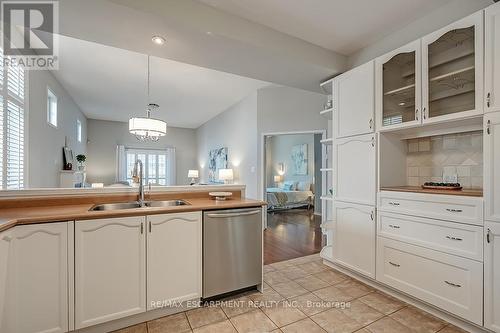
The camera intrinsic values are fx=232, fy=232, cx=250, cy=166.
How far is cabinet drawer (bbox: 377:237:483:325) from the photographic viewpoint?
1632 mm

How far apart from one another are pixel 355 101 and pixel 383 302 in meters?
1.96

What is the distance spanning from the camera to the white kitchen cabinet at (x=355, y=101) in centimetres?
235

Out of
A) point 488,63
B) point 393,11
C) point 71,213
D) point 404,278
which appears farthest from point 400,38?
point 71,213

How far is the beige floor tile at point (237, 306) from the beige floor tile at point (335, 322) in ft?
1.75

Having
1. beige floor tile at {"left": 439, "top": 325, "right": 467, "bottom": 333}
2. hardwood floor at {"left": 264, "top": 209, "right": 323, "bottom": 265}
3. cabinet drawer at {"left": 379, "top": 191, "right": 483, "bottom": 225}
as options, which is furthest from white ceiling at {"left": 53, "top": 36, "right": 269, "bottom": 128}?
beige floor tile at {"left": 439, "top": 325, "right": 467, "bottom": 333}

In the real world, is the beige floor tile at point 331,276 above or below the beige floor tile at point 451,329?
below

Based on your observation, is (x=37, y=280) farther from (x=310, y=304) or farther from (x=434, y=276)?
(x=434, y=276)

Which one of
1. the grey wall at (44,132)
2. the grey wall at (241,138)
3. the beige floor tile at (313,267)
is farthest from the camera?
the grey wall at (241,138)

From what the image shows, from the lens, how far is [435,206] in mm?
1860

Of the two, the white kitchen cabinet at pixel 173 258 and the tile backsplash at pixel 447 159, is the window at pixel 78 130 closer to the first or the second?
the white kitchen cabinet at pixel 173 258

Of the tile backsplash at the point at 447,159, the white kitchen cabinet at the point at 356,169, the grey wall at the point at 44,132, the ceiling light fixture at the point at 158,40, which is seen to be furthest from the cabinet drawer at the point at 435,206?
the grey wall at the point at 44,132

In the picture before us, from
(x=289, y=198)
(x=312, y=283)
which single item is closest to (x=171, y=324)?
(x=312, y=283)

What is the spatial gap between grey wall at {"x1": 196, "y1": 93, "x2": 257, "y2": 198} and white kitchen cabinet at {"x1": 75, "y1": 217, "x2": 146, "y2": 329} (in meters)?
3.30

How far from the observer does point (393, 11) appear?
2.17m
